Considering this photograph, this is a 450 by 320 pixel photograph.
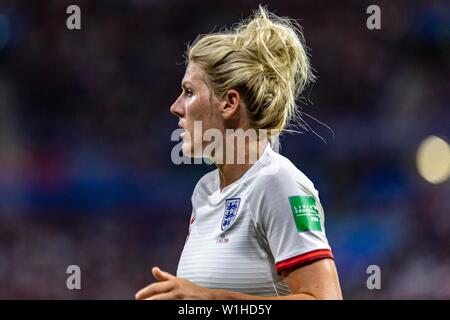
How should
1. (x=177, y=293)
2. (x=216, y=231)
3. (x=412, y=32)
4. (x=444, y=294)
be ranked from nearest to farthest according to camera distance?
(x=177, y=293) → (x=216, y=231) → (x=444, y=294) → (x=412, y=32)

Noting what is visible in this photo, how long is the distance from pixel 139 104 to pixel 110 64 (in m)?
0.47

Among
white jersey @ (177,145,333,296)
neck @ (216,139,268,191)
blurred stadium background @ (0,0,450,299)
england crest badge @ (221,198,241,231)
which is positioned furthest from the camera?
blurred stadium background @ (0,0,450,299)

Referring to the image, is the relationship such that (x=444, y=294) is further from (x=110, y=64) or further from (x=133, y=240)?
(x=110, y=64)

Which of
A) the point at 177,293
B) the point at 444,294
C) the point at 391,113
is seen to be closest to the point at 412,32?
the point at 391,113

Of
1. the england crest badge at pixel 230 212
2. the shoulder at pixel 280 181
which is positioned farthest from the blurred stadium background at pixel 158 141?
the shoulder at pixel 280 181

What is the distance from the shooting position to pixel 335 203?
20.2 ft

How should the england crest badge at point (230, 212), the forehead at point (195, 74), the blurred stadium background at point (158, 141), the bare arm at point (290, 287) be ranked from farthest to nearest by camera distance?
the blurred stadium background at point (158, 141) → the forehead at point (195, 74) → the england crest badge at point (230, 212) → the bare arm at point (290, 287)

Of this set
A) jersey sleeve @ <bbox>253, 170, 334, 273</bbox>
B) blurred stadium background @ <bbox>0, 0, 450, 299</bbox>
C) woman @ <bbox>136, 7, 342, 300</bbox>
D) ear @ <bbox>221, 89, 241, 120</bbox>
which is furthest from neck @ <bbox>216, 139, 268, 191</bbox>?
blurred stadium background @ <bbox>0, 0, 450, 299</bbox>

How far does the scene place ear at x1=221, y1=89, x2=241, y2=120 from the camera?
240 centimetres

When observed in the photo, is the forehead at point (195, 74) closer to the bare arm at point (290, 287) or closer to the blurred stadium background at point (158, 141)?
the bare arm at point (290, 287)

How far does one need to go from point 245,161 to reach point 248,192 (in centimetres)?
19

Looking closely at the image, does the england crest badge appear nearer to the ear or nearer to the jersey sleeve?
the jersey sleeve

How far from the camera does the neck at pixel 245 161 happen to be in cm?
236

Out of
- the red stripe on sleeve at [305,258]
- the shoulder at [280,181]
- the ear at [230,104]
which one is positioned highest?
the ear at [230,104]
